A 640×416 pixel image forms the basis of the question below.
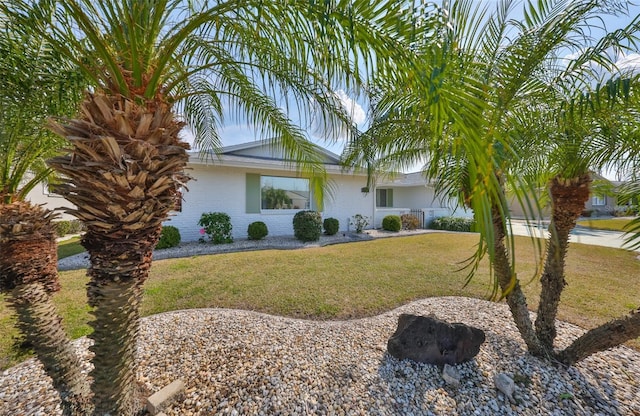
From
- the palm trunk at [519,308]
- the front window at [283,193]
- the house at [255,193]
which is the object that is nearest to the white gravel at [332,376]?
the palm trunk at [519,308]

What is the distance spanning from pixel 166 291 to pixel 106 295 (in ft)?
13.4

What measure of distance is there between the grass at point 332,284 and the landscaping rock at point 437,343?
74 centimetres

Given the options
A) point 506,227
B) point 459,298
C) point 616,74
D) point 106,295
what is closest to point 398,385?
point 506,227

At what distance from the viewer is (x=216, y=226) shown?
1005cm

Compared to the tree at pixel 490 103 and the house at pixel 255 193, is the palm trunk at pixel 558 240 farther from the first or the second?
the house at pixel 255 193

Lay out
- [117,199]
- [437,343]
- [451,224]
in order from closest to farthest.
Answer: [117,199]
[437,343]
[451,224]

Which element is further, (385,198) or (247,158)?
(385,198)

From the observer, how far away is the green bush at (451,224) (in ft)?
50.5

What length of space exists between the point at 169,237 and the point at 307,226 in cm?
528

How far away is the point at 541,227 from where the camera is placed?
1.12m

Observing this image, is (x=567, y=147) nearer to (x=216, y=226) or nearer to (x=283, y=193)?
(x=216, y=226)

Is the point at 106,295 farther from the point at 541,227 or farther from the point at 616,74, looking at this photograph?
the point at 616,74

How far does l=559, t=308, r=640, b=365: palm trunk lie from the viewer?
239 centimetres

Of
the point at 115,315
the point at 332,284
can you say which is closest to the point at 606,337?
the point at 332,284
